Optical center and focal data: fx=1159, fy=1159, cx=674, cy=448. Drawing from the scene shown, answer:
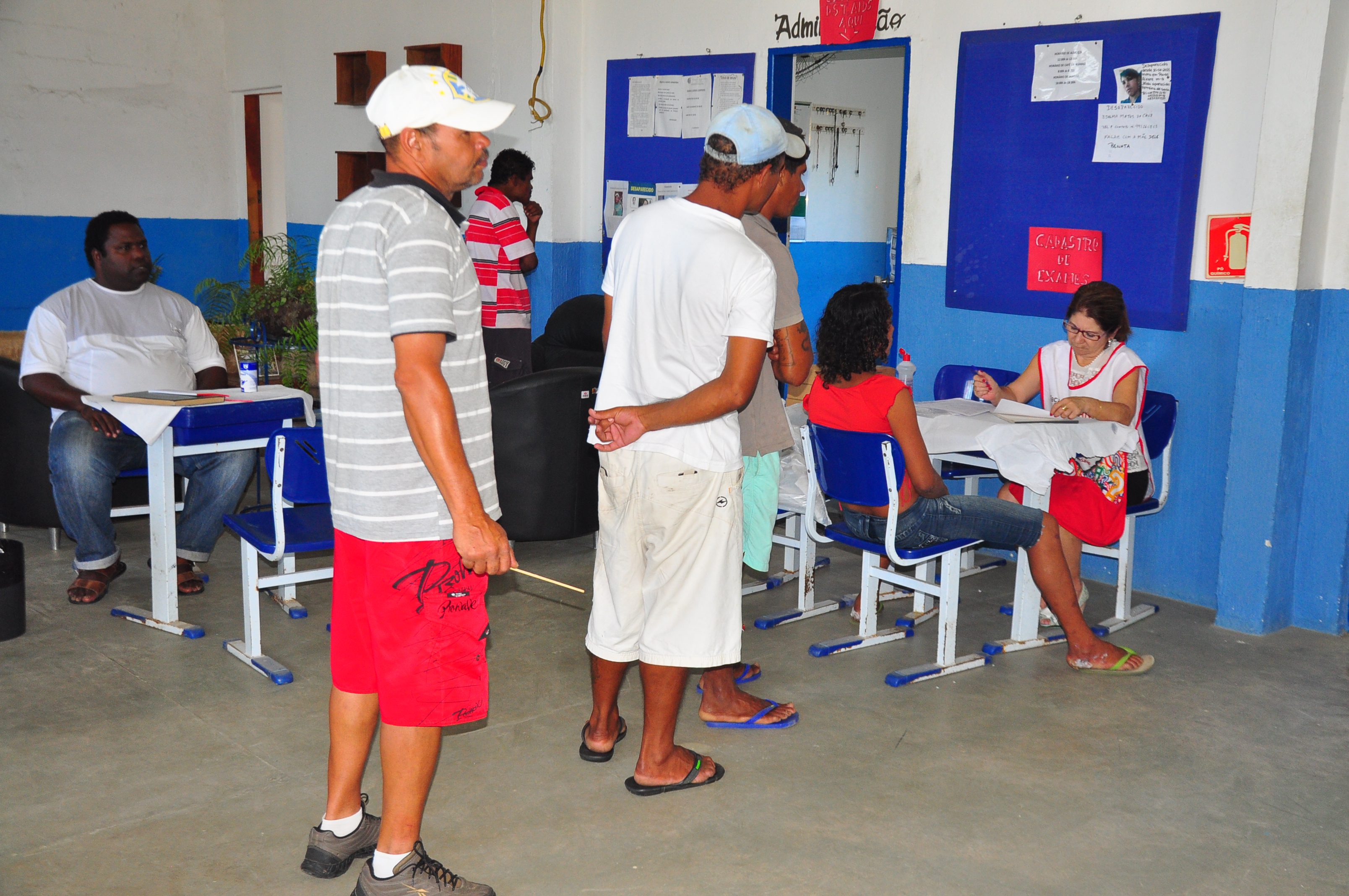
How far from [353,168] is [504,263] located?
2.82 metres

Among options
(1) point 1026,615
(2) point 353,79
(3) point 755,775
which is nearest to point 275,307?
(2) point 353,79

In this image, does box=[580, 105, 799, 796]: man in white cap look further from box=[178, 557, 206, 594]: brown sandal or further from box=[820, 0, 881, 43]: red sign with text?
box=[820, 0, 881, 43]: red sign with text

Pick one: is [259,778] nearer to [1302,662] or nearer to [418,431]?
[418,431]

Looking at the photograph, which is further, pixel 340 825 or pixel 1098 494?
pixel 1098 494

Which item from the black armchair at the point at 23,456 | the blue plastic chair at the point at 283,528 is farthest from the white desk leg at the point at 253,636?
the black armchair at the point at 23,456

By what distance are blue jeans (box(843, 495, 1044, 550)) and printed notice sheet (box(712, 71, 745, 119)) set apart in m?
2.95

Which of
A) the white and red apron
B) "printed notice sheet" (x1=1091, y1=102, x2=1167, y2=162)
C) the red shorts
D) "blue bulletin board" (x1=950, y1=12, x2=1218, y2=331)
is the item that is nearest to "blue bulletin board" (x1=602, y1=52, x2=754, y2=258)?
"blue bulletin board" (x1=950, y1=12, x2=1218, y2=331)

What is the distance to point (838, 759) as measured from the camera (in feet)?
10.2

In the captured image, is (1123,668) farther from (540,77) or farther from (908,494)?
(540,77)

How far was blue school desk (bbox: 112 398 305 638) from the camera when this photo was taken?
3861mm

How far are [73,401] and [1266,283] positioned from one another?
426 centimetres

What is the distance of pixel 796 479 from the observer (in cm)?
441

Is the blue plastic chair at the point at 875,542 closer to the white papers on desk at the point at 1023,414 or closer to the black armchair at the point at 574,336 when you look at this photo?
the white papers on desk at the point at 1023,414

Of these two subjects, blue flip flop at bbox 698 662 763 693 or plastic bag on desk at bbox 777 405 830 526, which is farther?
plastic bag on desk at bbox 777 405 830 526
